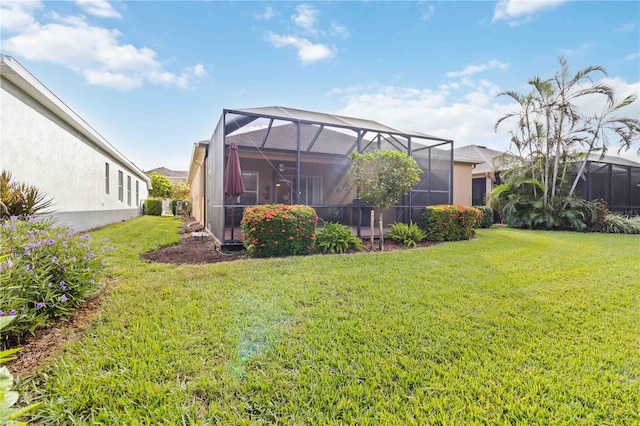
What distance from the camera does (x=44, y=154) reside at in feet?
24.2

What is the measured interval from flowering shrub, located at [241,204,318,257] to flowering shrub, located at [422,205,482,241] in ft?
13.2

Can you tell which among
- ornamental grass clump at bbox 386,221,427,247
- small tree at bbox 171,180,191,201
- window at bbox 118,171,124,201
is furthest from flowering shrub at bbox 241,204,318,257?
small tree at bbox 171,180,191,201

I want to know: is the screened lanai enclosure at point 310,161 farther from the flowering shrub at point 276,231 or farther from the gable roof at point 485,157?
the gable roof at point 485,157

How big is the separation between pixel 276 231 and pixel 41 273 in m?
3.64

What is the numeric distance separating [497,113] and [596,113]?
3.25m

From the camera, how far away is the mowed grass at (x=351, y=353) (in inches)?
70.7

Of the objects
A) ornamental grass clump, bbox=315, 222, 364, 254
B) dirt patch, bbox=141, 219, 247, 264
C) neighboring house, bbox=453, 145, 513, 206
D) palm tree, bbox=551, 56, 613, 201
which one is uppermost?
palm tree, bbox=551, 56, 613, 201

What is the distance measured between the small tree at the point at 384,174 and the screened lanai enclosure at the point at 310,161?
648 mm

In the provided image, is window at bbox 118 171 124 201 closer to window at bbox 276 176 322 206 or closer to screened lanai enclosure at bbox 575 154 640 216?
window at bbox 276 176 322 206

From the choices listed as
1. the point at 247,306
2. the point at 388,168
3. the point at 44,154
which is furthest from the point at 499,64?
the point at 44,154

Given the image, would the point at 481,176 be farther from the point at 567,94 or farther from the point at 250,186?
the point at 250,186

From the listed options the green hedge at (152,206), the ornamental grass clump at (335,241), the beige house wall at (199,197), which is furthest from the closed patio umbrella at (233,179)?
the green hedge at (152,206)

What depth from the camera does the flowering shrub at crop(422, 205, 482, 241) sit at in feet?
26.9

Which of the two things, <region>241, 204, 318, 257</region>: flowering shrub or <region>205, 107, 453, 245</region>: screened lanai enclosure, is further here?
<region>205, 107, 453, 245</region>: screened lanai enclosure
